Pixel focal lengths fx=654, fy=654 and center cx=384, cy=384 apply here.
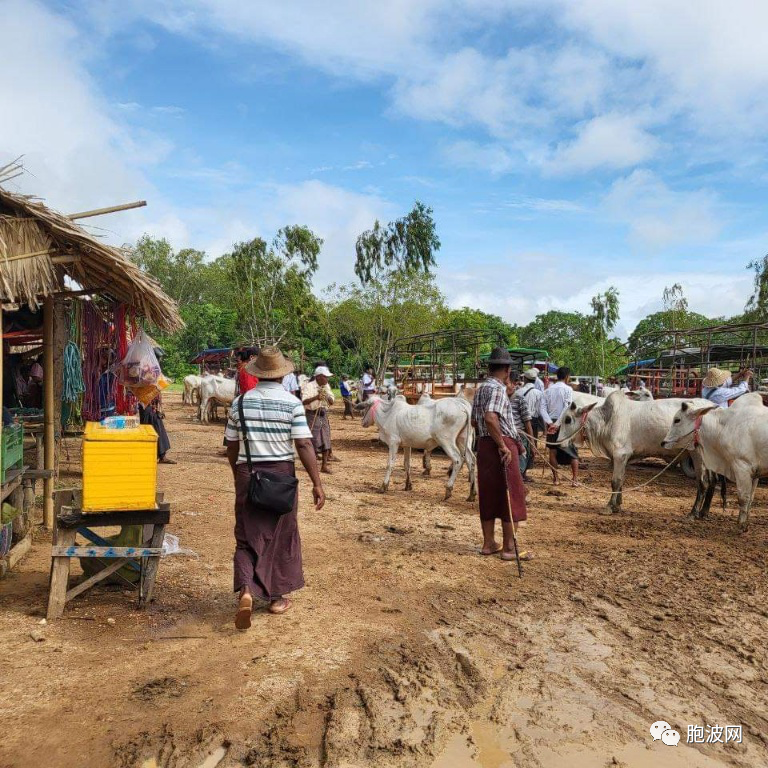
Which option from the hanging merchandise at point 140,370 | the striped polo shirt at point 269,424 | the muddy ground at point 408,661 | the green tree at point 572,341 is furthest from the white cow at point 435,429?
the green tree at point 572,341

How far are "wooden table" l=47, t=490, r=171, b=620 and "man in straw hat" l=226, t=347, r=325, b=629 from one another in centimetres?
62

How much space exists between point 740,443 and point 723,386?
137 inches

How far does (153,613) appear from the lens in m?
4.74

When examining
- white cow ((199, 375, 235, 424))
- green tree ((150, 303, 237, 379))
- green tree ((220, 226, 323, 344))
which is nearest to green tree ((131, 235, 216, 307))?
green tree ((150, 303, 237, 379))

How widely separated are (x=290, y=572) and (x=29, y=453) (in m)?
5.41

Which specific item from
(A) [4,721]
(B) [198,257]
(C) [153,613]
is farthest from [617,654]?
(B) [198,257]

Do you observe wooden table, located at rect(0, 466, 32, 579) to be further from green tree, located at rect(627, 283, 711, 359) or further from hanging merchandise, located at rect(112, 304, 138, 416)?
green tree, located at rect(627, 283, 711, 359)

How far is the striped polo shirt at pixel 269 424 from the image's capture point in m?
4.54

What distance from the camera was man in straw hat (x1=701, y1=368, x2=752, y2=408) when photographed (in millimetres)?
10062

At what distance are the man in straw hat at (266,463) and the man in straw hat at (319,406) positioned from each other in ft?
19.2

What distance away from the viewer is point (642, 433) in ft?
29.2

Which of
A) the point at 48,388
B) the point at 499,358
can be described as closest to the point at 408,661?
the point at 499,358

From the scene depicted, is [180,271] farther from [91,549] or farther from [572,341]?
[91,549]

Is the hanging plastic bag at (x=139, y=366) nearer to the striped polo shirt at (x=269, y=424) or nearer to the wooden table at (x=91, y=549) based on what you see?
the wooden table at (x=91, y=549)
